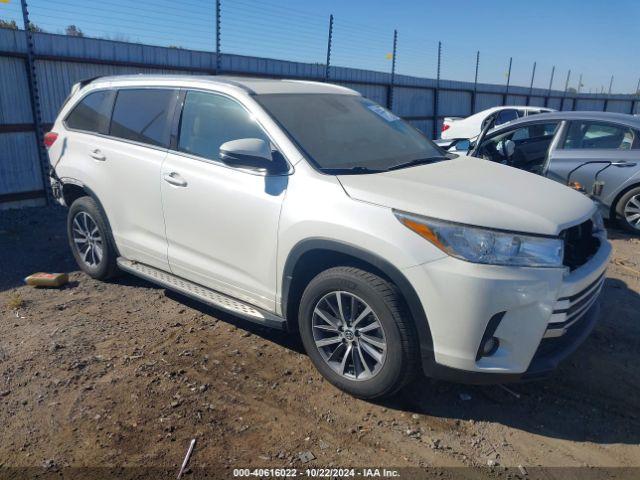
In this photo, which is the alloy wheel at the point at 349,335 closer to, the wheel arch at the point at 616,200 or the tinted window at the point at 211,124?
the tinted window at the point at 211,124

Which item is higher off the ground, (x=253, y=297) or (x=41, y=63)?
(x=41, y=63)

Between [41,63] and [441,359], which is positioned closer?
[441,359]

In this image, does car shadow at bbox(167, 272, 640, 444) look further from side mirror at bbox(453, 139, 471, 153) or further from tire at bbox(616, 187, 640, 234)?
side mirror at bbox(453, 139, 471, 153)

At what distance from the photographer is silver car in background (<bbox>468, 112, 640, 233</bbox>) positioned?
6793 mm

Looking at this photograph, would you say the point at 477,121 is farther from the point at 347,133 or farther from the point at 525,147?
the point at 347,133

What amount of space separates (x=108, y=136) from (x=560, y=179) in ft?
18.2

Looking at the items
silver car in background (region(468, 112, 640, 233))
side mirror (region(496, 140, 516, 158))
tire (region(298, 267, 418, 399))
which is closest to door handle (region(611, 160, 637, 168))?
silver car in background (region(468, 112, 640, 233))

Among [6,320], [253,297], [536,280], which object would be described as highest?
[536,280]

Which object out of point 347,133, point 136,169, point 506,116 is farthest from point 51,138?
point 506,116

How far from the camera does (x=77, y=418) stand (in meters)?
3.02

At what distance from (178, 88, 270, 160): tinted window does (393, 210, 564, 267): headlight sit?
4.48 ft

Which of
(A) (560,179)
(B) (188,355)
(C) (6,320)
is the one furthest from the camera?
(A) (560,179)

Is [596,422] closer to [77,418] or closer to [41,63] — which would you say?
[77,418]

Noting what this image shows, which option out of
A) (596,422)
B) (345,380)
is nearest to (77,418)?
(345,380)
